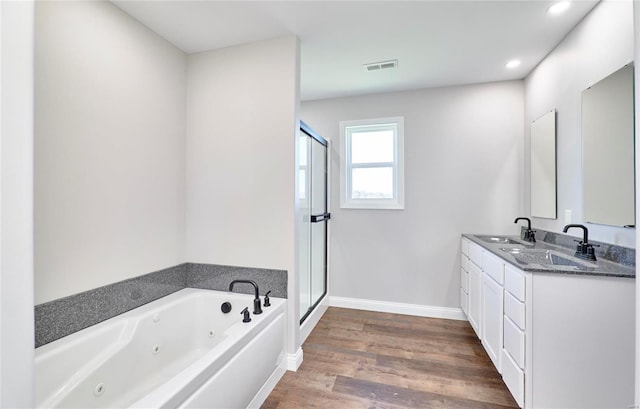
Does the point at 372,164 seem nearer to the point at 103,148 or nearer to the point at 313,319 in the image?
the point at 313,319

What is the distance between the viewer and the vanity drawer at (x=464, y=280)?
9.16 feet

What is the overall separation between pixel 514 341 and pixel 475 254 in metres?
0.94

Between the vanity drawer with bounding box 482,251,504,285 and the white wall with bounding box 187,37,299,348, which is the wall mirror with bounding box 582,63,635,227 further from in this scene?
the white wall with bounding box 187,37,299,348

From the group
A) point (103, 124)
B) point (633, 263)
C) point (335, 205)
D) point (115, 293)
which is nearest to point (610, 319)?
point (633, 263)

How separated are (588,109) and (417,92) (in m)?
1.63

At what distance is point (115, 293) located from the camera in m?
1.86

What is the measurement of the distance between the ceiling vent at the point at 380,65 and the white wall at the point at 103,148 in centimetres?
173

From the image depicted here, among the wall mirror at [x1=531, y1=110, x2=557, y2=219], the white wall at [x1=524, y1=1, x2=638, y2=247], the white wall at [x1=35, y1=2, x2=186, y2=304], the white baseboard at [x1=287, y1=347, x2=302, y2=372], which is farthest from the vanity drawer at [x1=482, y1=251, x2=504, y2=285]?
the white wall at [x1=35, y1=2, x2=186, y2=304]

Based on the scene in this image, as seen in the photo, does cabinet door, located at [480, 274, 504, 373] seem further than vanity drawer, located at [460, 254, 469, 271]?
No

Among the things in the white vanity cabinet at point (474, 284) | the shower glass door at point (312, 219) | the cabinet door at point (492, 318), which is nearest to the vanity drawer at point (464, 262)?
the white vanity cabinet at point (474, 284)

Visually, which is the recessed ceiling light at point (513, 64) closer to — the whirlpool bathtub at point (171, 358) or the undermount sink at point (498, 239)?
the undermount sink at point (498, 239)

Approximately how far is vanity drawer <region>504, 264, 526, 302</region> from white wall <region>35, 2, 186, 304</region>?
2561 millimetres

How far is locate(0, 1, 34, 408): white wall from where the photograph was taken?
0.84m

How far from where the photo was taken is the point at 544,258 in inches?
74.0
